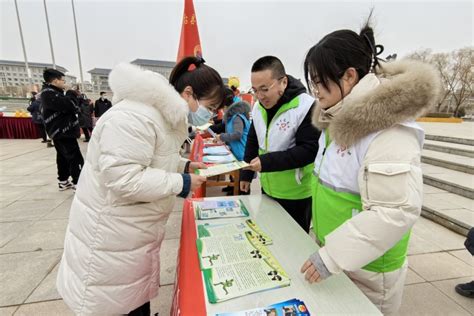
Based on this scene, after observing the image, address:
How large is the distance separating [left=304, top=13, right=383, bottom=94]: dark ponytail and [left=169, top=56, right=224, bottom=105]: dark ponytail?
1.62 feet

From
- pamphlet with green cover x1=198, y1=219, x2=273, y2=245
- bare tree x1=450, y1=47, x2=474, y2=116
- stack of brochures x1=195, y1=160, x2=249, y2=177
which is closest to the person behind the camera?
pamphlet with green cover x1=198, y1=219, x2=273, y2=245

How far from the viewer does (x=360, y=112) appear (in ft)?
2.83

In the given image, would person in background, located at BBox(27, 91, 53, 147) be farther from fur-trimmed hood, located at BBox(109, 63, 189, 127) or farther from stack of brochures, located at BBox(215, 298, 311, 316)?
stack of brochures, located at BBox(215, 298, 311, 316)

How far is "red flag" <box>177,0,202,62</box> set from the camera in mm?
5555

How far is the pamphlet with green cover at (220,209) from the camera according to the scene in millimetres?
1444

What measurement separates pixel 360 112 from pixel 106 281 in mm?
1294

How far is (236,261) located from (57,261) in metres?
2.32

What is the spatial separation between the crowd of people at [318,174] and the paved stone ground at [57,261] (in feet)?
3.05

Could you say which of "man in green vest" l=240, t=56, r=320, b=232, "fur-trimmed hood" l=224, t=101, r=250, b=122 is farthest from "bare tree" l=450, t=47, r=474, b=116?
"man in green vest" l=240, t=56, r=320, b=232

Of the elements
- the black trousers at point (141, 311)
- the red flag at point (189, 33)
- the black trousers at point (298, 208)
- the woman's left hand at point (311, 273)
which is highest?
the red flag at point (189, 33)

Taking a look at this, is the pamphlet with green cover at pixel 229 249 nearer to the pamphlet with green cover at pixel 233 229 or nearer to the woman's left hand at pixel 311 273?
the pamphlet with green cover at pixel 233 229

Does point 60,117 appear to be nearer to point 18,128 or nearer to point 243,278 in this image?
point 243,278

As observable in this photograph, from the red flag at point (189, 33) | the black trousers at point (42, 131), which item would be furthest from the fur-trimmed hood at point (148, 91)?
the black trousers at point (42, 131)

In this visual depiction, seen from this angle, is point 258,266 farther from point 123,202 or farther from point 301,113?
point 301,113
